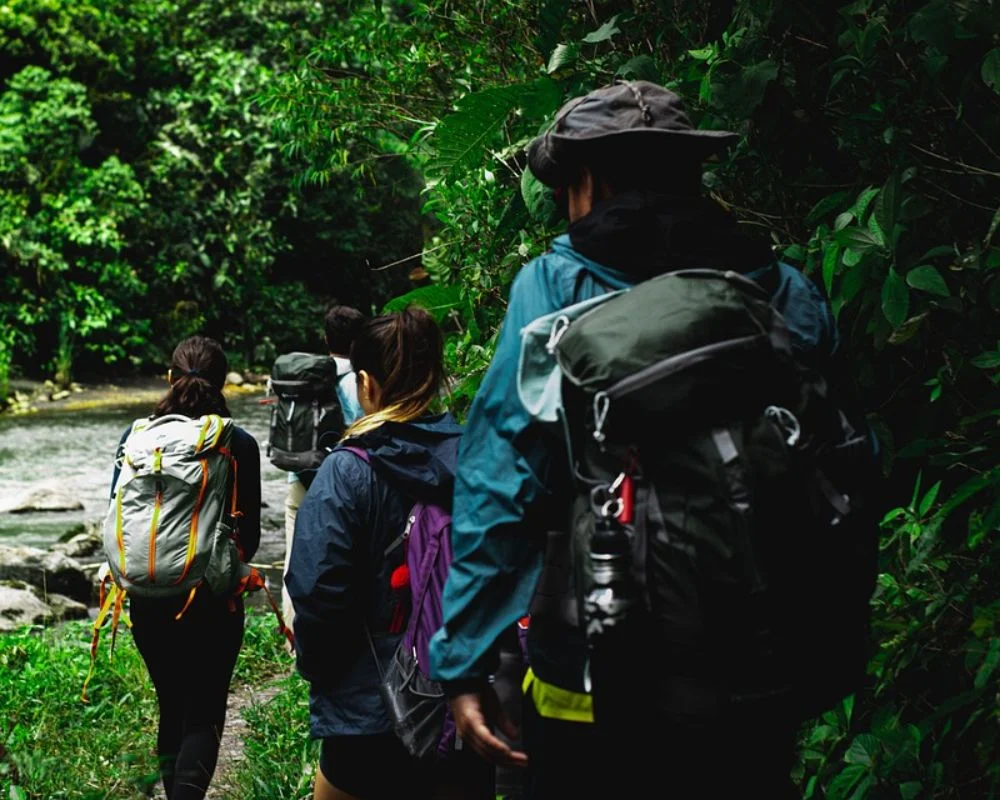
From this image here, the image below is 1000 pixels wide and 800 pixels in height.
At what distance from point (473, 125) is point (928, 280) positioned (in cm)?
183

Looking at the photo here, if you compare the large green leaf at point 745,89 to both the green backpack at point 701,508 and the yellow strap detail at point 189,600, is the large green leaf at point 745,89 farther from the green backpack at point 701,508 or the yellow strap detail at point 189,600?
the yellow strap detail at point 189,600

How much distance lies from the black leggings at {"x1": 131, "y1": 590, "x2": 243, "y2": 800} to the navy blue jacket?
127 cm

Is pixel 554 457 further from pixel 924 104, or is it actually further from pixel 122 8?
pixel 122 8

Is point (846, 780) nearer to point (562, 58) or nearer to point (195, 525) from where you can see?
point (562, 58)

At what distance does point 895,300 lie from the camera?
2615mm

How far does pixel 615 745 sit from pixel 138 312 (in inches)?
905

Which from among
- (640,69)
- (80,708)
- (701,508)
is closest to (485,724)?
(701,508)

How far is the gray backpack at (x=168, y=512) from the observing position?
13.5ft

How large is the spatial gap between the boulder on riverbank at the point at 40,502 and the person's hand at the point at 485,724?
11.7 m

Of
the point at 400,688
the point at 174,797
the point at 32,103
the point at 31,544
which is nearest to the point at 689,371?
the point at 400,688

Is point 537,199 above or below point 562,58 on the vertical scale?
below

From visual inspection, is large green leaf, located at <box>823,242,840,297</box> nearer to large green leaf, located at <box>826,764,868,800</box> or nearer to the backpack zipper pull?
large green leaf, located at <box>826,764,868,800</box>

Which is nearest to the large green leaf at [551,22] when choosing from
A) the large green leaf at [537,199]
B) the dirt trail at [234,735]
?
the large green leaf at [537,199]

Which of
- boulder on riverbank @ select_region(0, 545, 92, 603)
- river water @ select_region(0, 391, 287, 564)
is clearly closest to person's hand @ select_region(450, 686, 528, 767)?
boulder on riverbank @ select_region(0, 545, 92, 603)
